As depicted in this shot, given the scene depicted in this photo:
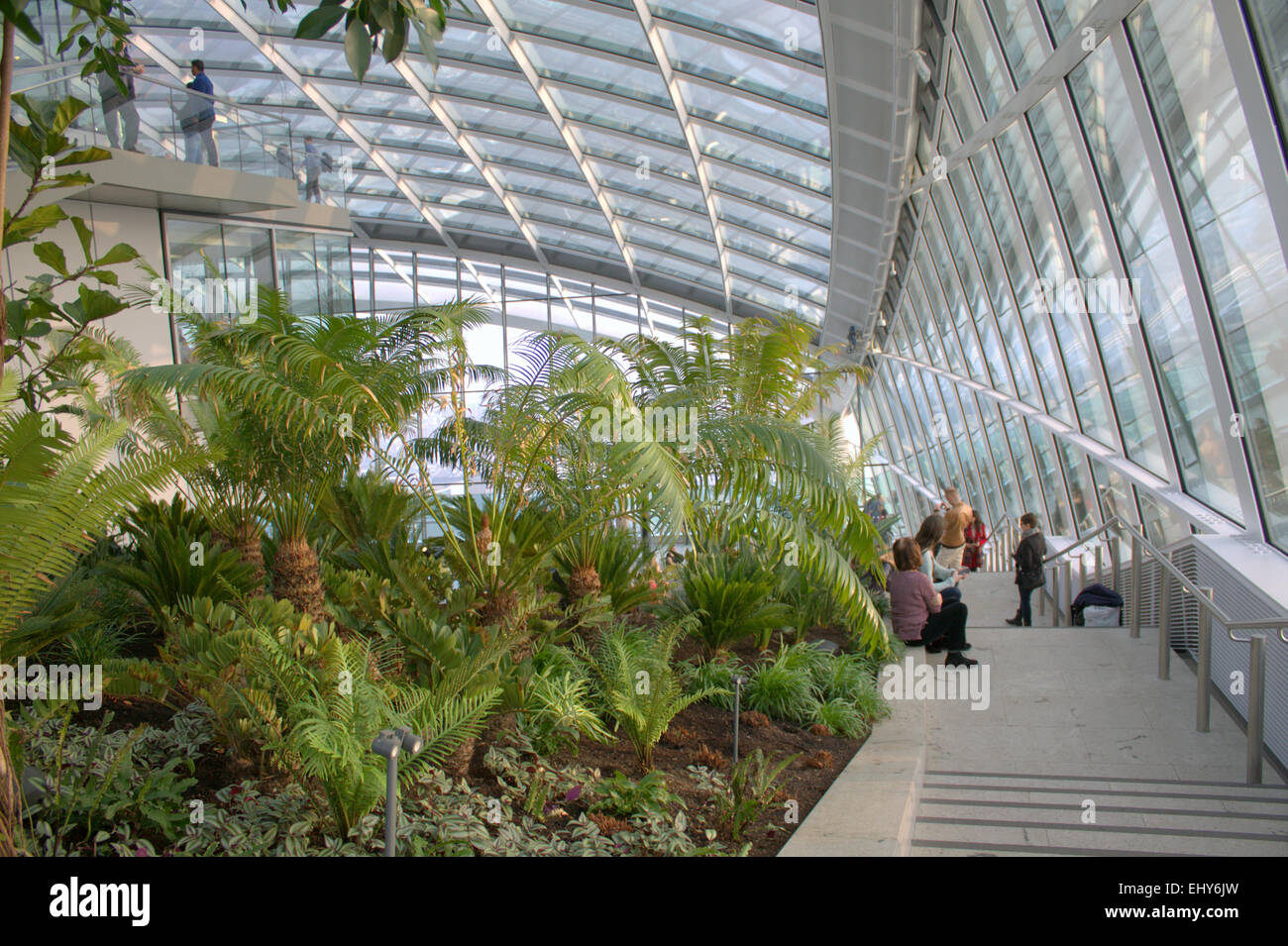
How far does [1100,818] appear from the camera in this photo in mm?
4586

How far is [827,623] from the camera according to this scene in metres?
8.98

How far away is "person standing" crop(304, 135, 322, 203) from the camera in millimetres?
14688

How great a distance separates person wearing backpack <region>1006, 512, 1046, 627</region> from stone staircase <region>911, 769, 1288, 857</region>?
413 centimetres

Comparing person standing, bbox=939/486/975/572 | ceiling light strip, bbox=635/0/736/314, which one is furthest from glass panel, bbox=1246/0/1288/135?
ceiling light strip, bbox=635/0/736/314

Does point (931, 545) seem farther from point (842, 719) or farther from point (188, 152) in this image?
point (188, 152)

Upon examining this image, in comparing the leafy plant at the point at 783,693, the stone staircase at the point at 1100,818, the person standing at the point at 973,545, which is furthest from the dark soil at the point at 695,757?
the person standing at the point at 973,545

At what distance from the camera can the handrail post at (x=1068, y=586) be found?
30.8 ft

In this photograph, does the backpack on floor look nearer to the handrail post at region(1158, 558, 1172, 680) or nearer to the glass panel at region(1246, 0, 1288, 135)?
the handrail post at region(1158, 558, 1172, 680)

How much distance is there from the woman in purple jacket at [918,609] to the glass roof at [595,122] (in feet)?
22.8

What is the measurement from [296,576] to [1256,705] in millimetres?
6365

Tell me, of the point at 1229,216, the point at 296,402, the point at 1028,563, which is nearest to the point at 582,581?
the point at 296,402

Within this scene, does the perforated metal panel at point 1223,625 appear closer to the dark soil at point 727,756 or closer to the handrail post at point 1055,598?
the handrail post at point 1055,598
